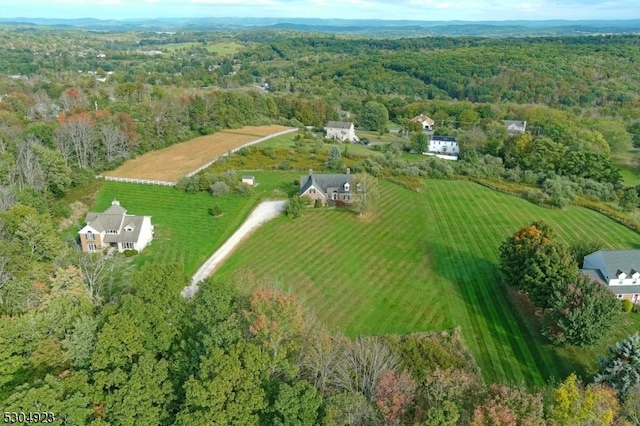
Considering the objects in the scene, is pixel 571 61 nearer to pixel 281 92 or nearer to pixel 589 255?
pixel 281 92

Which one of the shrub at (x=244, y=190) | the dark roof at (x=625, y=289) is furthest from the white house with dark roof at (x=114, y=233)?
the dark roof at (x=625, y=289)

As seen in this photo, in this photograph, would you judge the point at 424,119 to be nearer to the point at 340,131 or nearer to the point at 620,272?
the point at 340,131

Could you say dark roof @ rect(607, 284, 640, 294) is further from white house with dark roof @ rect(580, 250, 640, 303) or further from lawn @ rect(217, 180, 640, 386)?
lawn @ rect(217, 180, 640, 386)

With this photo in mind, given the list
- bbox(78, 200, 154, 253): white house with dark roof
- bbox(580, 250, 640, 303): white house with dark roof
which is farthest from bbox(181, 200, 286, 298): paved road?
→ bbox(580, 250, 640, 303): white house with dark roof

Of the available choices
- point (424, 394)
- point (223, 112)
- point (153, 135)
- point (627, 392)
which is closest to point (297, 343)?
point (424, 394)

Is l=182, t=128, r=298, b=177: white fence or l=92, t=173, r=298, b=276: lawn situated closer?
l=92, t=173, r=298, b=276: lawn

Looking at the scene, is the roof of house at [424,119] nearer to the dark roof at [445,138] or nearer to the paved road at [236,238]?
the dark roof at [445,138]
